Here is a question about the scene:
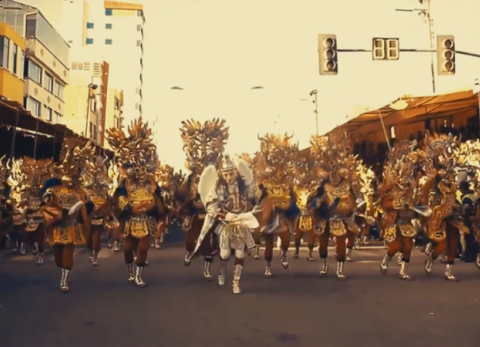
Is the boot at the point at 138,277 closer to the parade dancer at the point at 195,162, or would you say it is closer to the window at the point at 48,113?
the parade dancer at the point at 195,162

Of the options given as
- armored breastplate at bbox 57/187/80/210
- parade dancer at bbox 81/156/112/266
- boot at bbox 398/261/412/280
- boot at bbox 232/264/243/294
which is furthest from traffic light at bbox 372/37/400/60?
armored breastplate at bbox 57/187/80/210

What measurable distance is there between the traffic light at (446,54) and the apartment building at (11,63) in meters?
23.7

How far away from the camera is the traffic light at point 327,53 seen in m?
14.5

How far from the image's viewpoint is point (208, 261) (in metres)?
10.1

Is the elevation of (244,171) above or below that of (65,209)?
above

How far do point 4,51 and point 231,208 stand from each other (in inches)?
1067

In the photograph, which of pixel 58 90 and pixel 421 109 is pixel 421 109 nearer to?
pixel 421 109

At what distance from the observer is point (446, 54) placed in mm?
14586

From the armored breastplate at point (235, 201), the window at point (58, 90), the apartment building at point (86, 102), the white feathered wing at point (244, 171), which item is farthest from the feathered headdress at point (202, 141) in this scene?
the apartment building at point (86, 102)

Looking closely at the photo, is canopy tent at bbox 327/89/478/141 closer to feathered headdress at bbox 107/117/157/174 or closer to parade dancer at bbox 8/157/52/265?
feathered headdress at bbox 107/117/157/174

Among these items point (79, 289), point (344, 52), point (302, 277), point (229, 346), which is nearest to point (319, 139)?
point (302, 277)

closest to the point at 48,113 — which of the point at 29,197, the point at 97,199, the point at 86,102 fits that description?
the point at 86,102

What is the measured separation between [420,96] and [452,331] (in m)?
12.5

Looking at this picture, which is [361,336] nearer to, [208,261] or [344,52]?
[208,261]
